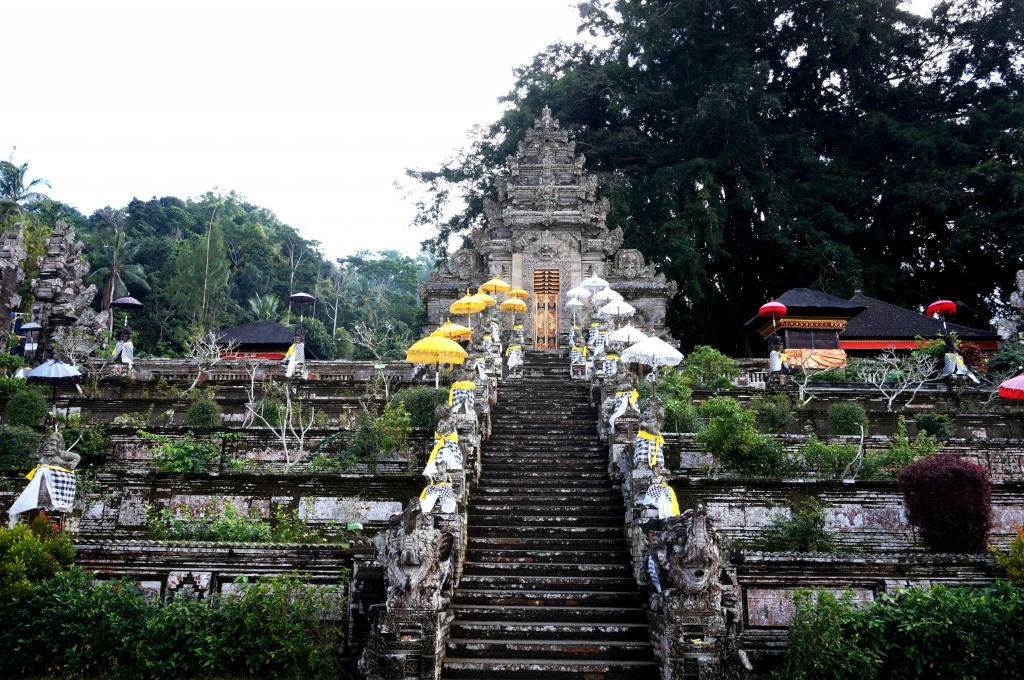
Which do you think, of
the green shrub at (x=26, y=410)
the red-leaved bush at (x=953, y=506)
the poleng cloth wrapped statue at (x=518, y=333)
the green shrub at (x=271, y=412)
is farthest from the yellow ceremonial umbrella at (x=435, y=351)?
the red-leaved bush at (x=953, y=506)

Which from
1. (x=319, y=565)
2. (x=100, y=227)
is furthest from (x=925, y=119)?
(x=100, y=227)

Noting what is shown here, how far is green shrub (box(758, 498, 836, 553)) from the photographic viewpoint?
10102 mm

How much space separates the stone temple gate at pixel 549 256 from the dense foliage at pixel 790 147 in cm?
269

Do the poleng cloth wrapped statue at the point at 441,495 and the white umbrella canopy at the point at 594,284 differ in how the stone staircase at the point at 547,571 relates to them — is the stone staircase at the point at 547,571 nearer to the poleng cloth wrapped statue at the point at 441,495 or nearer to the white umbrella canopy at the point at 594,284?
the poleng cloth wrapped statue at the point at 441,495

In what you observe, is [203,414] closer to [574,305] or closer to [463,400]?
[463,400]

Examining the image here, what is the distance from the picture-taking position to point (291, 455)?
43.5ft

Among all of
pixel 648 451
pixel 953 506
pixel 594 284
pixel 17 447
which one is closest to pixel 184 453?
pixel 17 447

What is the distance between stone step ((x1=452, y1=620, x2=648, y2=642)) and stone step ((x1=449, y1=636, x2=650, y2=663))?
20 centimetres

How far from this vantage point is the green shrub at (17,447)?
1281 centimetres

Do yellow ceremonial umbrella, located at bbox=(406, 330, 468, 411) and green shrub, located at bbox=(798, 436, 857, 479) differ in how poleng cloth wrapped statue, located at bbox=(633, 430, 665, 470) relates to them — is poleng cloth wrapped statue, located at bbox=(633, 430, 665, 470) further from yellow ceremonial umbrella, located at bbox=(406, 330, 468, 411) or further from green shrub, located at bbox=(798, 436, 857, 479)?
yellow ceremonial umbrella, located at bbox=(406, 330, 468, 411)

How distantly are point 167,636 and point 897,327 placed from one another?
24810mm

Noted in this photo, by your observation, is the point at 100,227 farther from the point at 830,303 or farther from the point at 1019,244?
the point at 1019,244

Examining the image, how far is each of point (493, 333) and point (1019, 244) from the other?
64.6 ft

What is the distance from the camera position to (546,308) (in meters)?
27.8
